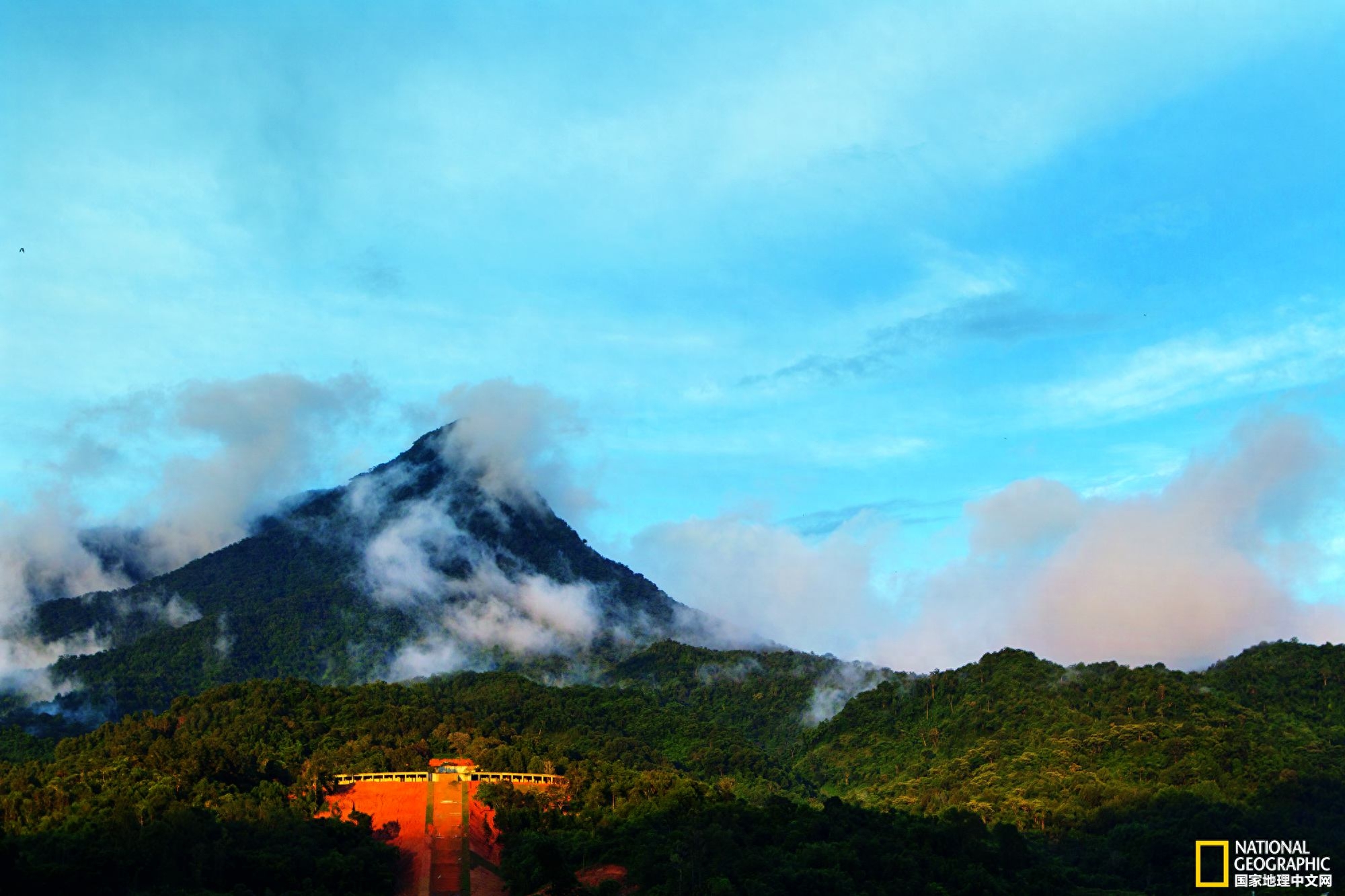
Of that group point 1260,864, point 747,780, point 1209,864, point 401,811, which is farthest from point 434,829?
point 747,780

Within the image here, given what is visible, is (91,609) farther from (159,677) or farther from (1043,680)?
(1043,680)

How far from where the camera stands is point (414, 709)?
89.1 meters

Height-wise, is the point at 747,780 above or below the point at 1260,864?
above

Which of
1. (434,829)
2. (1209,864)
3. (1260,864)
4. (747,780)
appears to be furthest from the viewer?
(747,780)

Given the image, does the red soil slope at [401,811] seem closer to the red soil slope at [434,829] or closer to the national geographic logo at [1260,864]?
the red soil slope at [434,829]

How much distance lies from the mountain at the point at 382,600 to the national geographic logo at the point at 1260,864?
9746 centimetres

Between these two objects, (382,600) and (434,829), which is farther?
(382,600)

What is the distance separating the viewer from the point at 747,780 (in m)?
103

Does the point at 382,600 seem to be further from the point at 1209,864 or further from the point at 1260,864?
the point at 1260,864

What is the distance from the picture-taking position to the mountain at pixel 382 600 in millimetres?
147625

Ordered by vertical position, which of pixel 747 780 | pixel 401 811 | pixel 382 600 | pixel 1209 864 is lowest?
pixel 401 811

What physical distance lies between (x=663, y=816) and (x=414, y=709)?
32.2 m

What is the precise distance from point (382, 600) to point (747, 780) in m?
72.4

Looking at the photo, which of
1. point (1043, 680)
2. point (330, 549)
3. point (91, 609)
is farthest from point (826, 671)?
point (91, 609)
